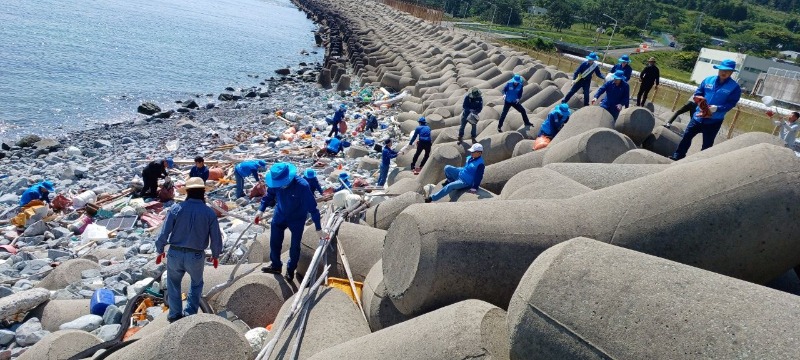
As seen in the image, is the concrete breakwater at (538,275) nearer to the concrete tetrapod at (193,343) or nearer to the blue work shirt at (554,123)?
the concrete tetrapod at (193,343)

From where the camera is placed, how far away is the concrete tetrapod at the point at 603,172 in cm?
592

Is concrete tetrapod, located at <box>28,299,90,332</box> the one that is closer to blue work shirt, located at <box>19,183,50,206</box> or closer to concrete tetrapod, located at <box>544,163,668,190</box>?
blue work shirt, located at <box>19,183,50,206</box>

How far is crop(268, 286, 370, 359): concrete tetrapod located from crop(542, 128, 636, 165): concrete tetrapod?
13.0 feet

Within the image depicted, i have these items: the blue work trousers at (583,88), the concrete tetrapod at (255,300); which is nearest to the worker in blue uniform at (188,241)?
the concrete tetrapod at (255,300)

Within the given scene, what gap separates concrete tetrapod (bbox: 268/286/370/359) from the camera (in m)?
4.38

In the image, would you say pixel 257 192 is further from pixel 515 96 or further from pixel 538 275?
pixel 538 275

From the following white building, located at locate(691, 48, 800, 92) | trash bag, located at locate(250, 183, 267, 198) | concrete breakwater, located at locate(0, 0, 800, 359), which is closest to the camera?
concrete breakwater, located at locate(0, 0, 800, 359)

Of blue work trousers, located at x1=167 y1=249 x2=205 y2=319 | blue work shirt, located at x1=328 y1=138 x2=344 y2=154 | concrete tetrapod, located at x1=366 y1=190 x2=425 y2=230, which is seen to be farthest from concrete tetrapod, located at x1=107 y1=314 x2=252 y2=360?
blue work shirt, located at x1=328 y1=138 x2=344 y2=154

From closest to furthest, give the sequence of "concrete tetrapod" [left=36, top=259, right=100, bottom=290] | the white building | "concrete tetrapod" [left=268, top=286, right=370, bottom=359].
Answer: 1. "concrete tetrapod" [left=268, top=286, right=370, bottom=359]
2. "concrete tetrapod" [left=36, top=259, right=100, bottom=290]
3. the white building

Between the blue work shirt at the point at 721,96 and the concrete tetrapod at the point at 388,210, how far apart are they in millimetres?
4347

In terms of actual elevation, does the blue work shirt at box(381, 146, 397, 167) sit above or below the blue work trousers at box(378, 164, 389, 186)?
above

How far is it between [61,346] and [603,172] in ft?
19.0

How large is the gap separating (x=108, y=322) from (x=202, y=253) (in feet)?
4.53

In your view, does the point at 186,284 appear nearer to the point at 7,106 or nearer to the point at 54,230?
the point at 54,230
